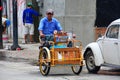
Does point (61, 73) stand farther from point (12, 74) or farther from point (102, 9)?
point (102, 9)

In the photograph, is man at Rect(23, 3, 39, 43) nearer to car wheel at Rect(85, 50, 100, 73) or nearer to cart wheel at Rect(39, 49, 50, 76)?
car wheel at Rect(85, 50, 100, 73)

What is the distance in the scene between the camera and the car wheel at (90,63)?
510 inches

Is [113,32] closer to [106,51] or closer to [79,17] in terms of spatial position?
[106,51]

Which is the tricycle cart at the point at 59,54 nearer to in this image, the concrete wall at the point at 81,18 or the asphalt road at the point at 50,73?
the asphalt road at the point at 50,73

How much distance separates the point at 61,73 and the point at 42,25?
1500mm

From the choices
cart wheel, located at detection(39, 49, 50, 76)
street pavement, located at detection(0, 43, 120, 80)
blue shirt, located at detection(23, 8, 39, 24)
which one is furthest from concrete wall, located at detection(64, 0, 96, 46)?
cart wheel, located at detection(39, 49, 50, 76)

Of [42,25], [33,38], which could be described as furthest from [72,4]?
[42,25]

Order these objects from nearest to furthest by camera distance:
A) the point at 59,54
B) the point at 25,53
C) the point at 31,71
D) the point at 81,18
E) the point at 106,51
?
1. the point at 59,54
2. the point at 106,51
3. the point at 31,71
4. the point at 25,53
5. the point at 81,18

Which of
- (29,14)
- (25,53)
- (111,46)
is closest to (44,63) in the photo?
(111,46)

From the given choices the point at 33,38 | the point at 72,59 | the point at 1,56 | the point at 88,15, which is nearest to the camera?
the point at 72,59

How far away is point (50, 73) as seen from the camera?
42.2 feet

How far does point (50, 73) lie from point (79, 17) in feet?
21.9

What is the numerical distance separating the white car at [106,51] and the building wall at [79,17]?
563cm

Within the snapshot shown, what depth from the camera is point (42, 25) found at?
12859 millimetres
